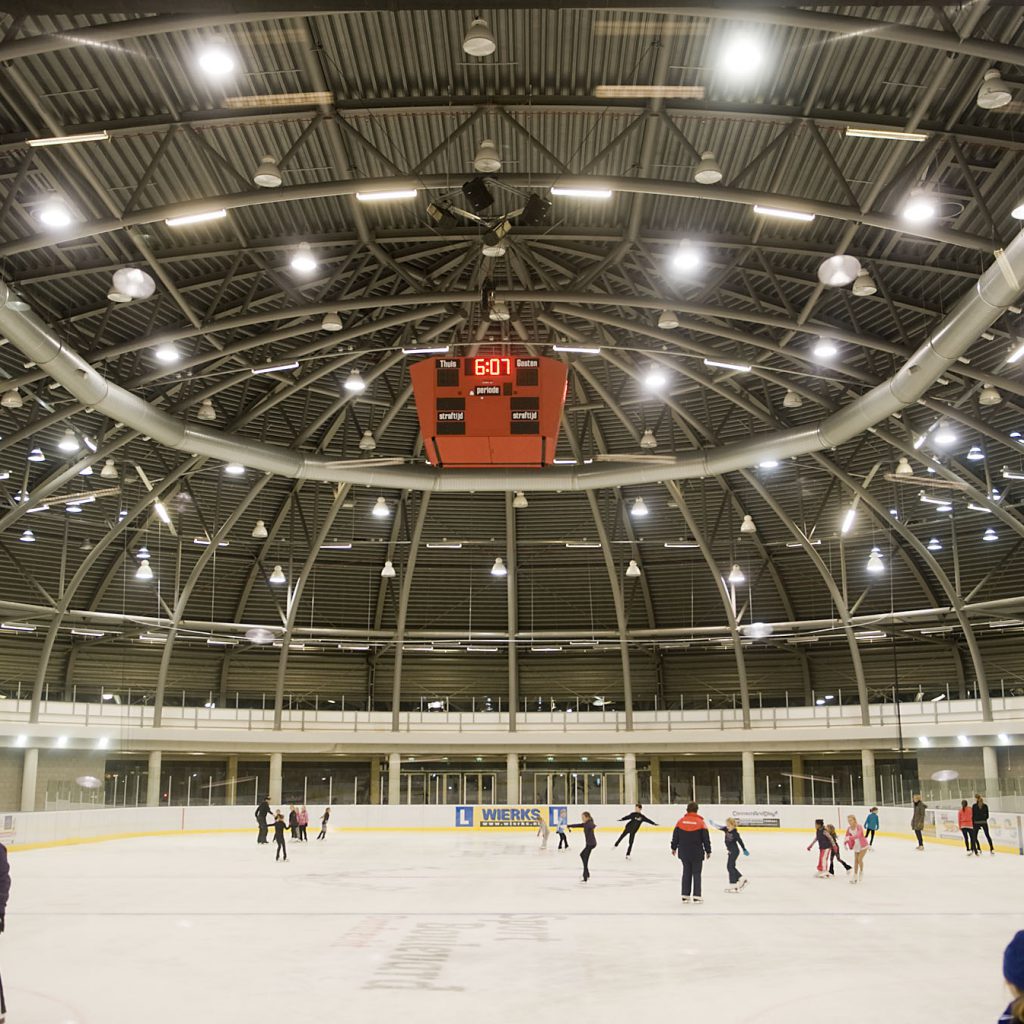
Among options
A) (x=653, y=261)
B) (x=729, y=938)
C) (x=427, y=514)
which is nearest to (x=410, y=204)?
(x=653, y=261)

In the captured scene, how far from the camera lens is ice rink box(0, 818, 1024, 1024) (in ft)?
37.5

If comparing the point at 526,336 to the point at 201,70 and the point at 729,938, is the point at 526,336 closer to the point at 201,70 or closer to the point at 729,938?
the point at 201,70

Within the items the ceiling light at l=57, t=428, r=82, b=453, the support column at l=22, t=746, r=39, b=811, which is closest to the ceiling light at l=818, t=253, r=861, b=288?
the ceiling light at l=57, t=428, r=82, b=453

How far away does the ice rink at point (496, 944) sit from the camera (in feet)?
37.5

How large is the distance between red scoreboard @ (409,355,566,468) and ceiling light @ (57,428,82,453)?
65.6 feet

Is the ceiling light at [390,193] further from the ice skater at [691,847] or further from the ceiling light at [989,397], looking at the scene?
the ceiling light at [989,397]

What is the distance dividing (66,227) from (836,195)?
16.6 meters

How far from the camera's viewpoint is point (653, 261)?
2692 cm

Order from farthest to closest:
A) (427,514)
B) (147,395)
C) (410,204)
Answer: (427,514) → (147,395) → (410,204)

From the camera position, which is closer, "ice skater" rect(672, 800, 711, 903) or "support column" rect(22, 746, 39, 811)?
"ice skater" rect(672, 800, 711, 903)

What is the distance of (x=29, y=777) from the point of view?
46188 mm

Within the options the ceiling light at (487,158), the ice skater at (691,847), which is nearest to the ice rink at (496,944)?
the ice skater at (691,847)

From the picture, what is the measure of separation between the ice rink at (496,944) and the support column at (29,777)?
60.0 ft

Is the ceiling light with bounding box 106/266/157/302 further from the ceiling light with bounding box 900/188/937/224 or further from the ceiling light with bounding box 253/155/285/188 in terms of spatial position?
the ceiling light with bounding box 900/188/937/224
